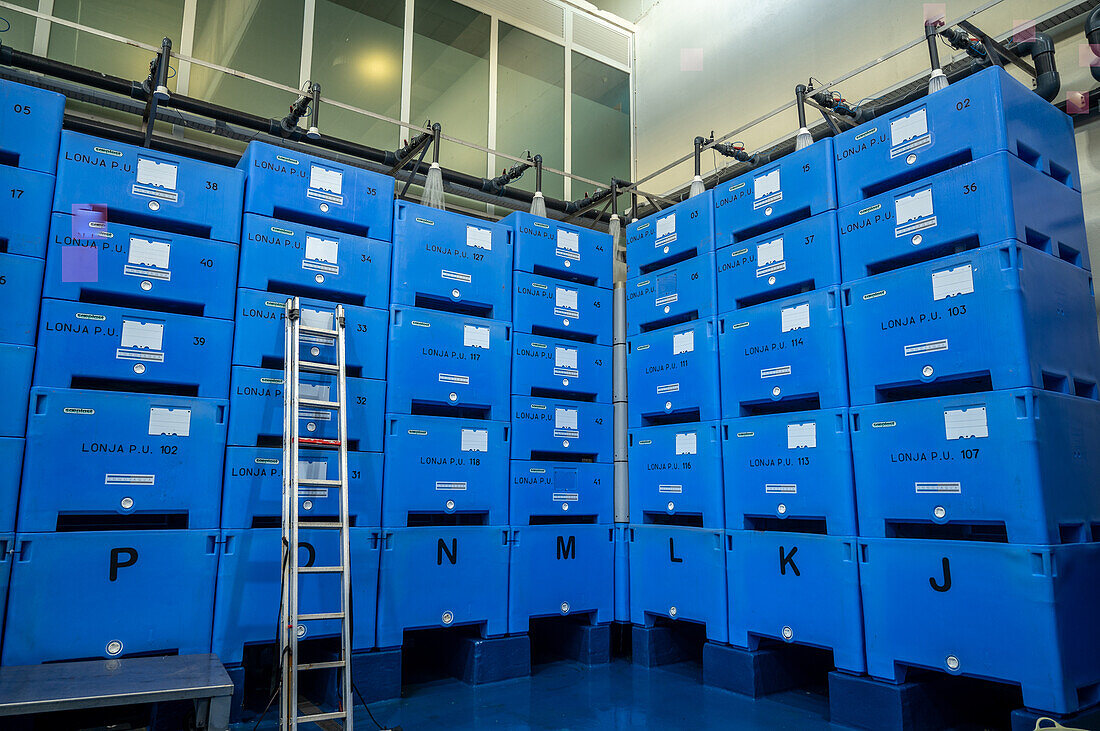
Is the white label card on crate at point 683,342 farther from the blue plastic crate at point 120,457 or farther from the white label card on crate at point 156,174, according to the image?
the white label card on crate at point 156,174

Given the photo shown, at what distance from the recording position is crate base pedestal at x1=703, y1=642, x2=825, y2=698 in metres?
4.15

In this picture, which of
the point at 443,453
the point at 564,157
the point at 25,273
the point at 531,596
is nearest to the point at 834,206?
the point at 443,453

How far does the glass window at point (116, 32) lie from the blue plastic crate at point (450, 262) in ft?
7.41

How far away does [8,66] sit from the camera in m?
4.52

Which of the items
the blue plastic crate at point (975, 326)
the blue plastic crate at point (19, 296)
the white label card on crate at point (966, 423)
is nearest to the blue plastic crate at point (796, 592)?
the white label card on crate at point (966, 423)

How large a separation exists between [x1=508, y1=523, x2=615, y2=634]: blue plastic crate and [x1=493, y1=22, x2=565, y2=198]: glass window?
3.52 m

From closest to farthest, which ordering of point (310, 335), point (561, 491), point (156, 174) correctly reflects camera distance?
1. point (156, 174)
2. point (310, 335)
3. point (561, 491)

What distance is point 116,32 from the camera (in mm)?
5117

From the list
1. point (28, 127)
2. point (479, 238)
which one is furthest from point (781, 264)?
point (28, 127)

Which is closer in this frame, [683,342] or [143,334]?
[143,334]

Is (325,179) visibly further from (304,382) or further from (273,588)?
(273,588)

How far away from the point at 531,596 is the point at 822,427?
7.09 feet

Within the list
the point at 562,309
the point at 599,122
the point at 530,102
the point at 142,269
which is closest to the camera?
the point at 142,269

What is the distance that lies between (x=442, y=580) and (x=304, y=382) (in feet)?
4.79
